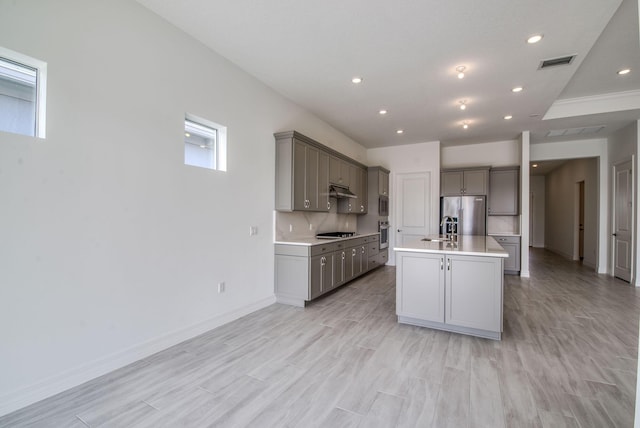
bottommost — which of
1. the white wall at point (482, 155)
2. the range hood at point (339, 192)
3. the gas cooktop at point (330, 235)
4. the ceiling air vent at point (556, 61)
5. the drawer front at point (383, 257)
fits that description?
the drawer front at point (383, 257)

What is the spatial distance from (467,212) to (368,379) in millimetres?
5337

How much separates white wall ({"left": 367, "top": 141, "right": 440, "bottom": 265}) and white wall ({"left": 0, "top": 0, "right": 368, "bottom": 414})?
475 centimetres

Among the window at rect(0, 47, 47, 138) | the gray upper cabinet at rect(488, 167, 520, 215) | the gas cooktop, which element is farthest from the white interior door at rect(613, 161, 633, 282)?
the window at rect(0, 47, 47, 138)

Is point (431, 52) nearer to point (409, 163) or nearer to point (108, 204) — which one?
point (108, 204)

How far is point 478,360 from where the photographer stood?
2504mm

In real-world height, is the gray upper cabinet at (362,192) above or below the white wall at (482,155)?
below

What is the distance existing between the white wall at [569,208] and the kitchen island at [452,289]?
5.76 metres

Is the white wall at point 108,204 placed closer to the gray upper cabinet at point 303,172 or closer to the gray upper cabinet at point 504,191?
the gray upper cabinet at point 303,172

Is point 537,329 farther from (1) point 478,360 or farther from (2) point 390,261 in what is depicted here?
(2) point 390,261

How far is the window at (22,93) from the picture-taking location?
73.1 inches

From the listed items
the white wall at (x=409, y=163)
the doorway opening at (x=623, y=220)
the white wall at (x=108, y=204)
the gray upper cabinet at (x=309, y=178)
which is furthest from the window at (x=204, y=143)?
the doorway opening at (x=623, y=220)

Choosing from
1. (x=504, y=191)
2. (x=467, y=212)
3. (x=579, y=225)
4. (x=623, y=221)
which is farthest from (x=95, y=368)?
(x=579, y=225)

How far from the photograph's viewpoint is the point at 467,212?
645 centimetres

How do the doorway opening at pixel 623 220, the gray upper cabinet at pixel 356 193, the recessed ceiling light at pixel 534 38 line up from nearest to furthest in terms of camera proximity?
Result: the recessed ceiling light at pixel 534 38 < the doorway opening at pixel 623 220 < the gray upper cabinet at pixel 356 193
